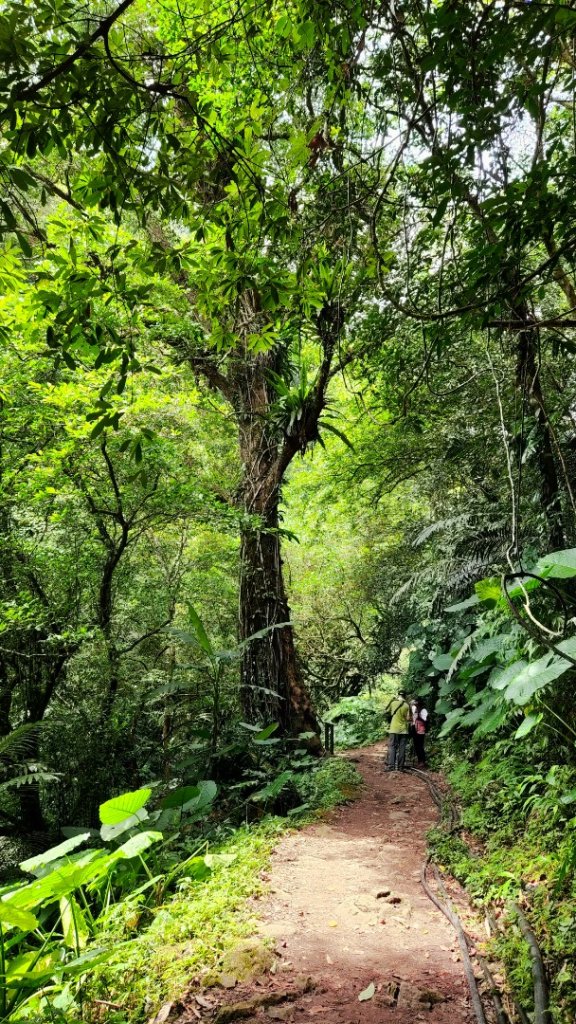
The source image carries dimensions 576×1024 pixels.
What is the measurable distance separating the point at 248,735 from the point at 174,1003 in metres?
3.79

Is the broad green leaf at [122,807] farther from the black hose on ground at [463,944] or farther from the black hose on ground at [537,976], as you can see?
the black hose on ground at [537,976]

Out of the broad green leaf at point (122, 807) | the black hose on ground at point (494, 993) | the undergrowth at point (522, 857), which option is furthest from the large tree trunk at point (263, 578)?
the black hose on ground at point (494, 993)

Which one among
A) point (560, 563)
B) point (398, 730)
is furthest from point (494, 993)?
point (398, 730)

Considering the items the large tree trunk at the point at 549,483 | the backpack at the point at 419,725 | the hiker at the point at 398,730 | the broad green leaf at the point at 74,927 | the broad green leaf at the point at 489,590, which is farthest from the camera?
the backpack at the point at 419,725

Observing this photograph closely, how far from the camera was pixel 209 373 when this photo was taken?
7840mm

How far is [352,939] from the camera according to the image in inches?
130

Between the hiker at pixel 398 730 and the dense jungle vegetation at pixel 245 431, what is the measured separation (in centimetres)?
75

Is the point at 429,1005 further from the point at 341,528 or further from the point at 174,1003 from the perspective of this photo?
the point at 341,528

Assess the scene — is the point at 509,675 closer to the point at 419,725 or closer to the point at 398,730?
the point at 398,730

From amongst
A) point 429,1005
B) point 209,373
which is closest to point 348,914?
point 429,1005

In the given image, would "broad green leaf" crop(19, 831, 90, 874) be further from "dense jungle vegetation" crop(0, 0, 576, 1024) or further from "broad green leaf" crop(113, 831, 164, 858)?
"broad green leaf" crop(113, 831, 164, 858)

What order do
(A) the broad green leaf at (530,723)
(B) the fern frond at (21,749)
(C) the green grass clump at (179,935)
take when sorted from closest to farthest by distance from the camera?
(C) the green grass clump at (179,935)
(A) the broad green leaf at (530,723)
(B) the fern frond at (21,749)

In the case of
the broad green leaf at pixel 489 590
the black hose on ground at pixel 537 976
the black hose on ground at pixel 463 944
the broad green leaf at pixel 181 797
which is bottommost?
the black hose on ground at pixel 463 944

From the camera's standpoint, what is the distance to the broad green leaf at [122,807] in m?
3.87
